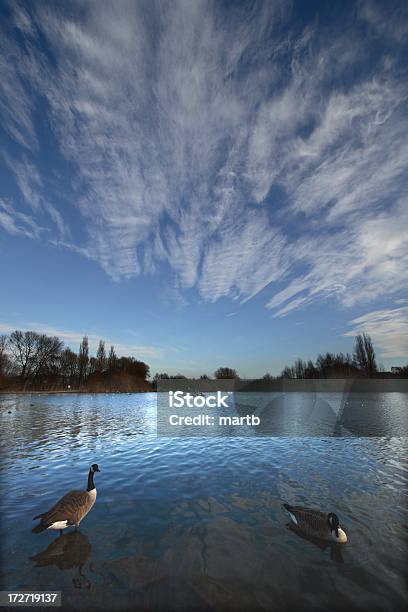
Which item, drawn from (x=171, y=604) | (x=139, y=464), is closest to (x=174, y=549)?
(x=171, y=604)

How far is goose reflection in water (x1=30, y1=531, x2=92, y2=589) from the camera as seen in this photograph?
18.3ft

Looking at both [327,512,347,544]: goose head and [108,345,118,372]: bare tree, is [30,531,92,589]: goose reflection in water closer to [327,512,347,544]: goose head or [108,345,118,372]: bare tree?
[327,512,347,544]: goose head

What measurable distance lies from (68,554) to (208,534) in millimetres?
3354

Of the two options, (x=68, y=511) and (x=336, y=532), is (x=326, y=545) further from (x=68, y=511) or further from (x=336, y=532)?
(x=68, y=511)

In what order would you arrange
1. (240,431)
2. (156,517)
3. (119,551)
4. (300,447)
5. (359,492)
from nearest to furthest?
(119,551)
(156,517)
(359,492)
(300,447)
(240,431)

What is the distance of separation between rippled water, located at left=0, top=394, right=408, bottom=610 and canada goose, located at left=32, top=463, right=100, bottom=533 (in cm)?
36

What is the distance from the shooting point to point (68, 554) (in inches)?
238

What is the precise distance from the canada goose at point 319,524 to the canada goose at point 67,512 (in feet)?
19.5

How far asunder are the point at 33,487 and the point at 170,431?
573 inches

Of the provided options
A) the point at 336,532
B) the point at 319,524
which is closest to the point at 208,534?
the point at 319,524

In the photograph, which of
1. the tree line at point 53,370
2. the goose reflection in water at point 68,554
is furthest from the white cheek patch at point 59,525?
the tree line at point 53,370

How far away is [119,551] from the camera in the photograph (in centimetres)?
618

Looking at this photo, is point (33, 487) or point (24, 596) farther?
point (33, 487)

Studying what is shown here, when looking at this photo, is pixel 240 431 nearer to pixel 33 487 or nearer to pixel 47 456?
pixel 47 456
